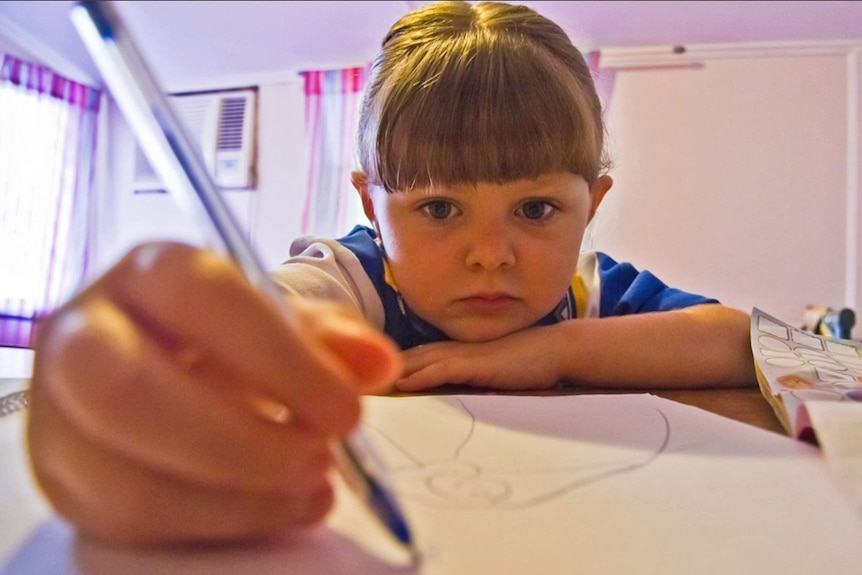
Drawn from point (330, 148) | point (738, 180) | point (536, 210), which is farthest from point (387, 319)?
point (330, 148)

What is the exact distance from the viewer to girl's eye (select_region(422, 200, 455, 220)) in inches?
22.8

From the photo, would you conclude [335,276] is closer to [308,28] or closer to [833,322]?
[833,322]

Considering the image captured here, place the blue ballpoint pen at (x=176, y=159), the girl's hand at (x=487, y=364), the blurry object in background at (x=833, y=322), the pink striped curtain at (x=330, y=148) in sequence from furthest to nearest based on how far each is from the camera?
the pink striped curtain at (x=330, y=148) < the blurry object in background at (x=833, y=322) < the girl's hand at (x=487, y=364) < the blue ballpoint pen at (x=176, y=159)

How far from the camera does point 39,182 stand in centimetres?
236

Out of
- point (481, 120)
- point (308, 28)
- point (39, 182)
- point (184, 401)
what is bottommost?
point (39, 182)

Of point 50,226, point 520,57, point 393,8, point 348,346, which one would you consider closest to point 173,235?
point 348,346

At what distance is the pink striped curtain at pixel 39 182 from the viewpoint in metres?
2.26

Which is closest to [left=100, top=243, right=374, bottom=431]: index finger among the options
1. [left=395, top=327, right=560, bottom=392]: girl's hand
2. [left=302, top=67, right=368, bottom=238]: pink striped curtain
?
[left=395, top=327, right=560, bottom=392]: girl's hand

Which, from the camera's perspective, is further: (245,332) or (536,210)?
(536,210)

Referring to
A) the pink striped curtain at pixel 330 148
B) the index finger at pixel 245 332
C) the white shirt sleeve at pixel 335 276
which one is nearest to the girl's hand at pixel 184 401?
the index finger at pixel 245 332

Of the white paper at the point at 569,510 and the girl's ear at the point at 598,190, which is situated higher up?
the girl's ear at the point at 598,190

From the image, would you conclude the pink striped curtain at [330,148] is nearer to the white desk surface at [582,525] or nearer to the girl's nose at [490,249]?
the girl's nose at [490,249]

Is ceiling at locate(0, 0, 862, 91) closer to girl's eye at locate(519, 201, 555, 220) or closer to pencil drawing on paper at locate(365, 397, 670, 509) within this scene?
girl's eye at locate(519, 201, 555, 220)

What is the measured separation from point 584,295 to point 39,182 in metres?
2.22
